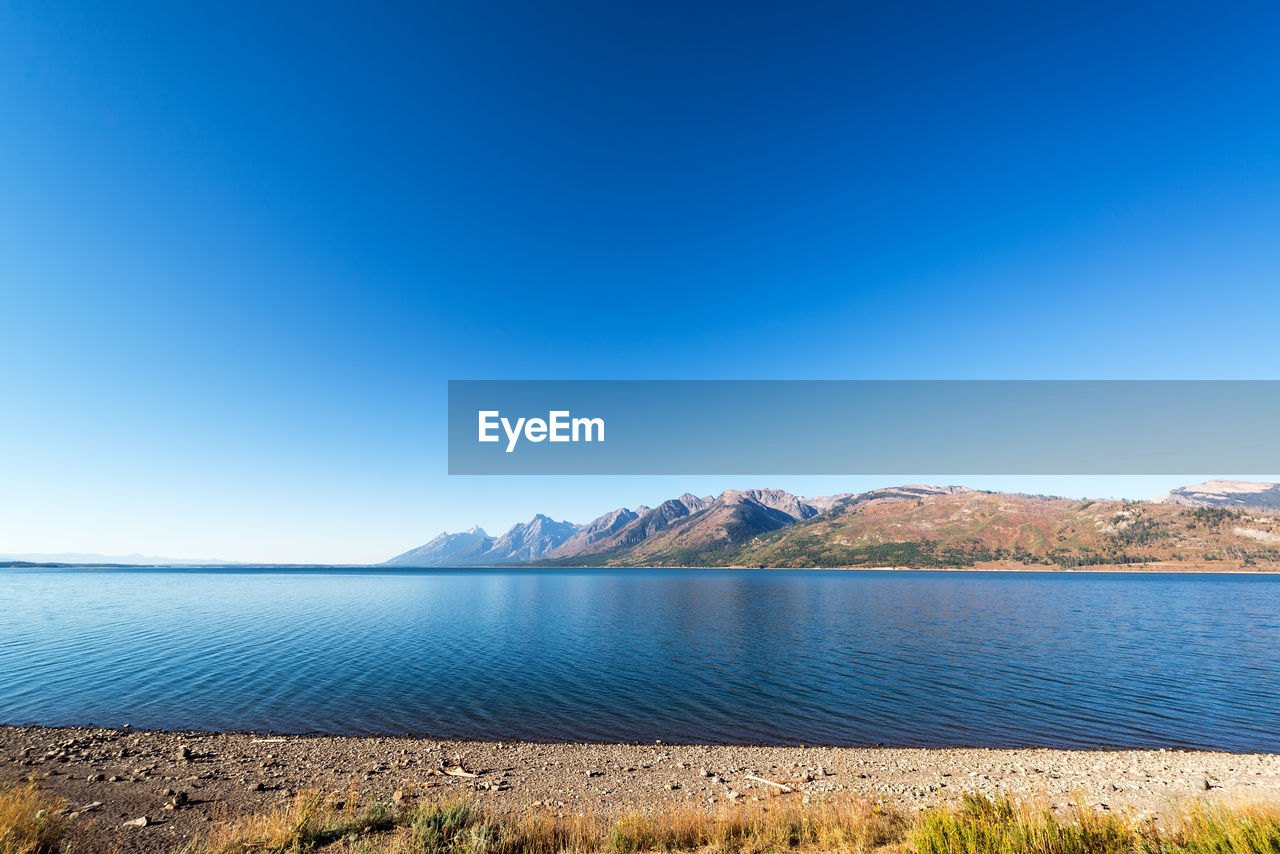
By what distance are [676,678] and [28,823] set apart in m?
34.3

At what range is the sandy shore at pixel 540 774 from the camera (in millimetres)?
A: 17375

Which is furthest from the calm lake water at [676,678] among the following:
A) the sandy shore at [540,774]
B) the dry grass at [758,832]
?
the dry grass at [758,832]

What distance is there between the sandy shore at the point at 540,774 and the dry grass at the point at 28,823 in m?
1.00

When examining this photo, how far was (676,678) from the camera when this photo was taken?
3975 centimetres

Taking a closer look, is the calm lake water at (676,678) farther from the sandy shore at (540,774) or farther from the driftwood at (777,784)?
the driftwood at (777,784)

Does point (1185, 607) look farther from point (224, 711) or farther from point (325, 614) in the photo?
point (325, 614)

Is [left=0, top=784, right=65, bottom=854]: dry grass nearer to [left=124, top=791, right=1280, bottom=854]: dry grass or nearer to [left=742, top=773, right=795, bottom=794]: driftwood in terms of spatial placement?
[left=124, top=791, right=1280, bottom=854]: dry grass

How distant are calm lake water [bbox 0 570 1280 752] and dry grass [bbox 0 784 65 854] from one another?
14461mm

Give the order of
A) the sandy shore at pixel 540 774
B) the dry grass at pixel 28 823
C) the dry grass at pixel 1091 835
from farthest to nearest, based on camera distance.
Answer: the sandy shore at pixel 540 774, the dry grass at pixel 28 823, the dry grass at pixel 1091 835

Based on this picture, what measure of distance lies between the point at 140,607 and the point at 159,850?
374 feet

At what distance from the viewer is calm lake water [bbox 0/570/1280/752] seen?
29.0 metres

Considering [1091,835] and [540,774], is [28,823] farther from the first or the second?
[1091,835]

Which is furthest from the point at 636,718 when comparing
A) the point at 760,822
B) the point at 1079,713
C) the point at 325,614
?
the point at 325,614

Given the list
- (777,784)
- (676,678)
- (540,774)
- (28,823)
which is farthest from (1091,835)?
(676,678)
